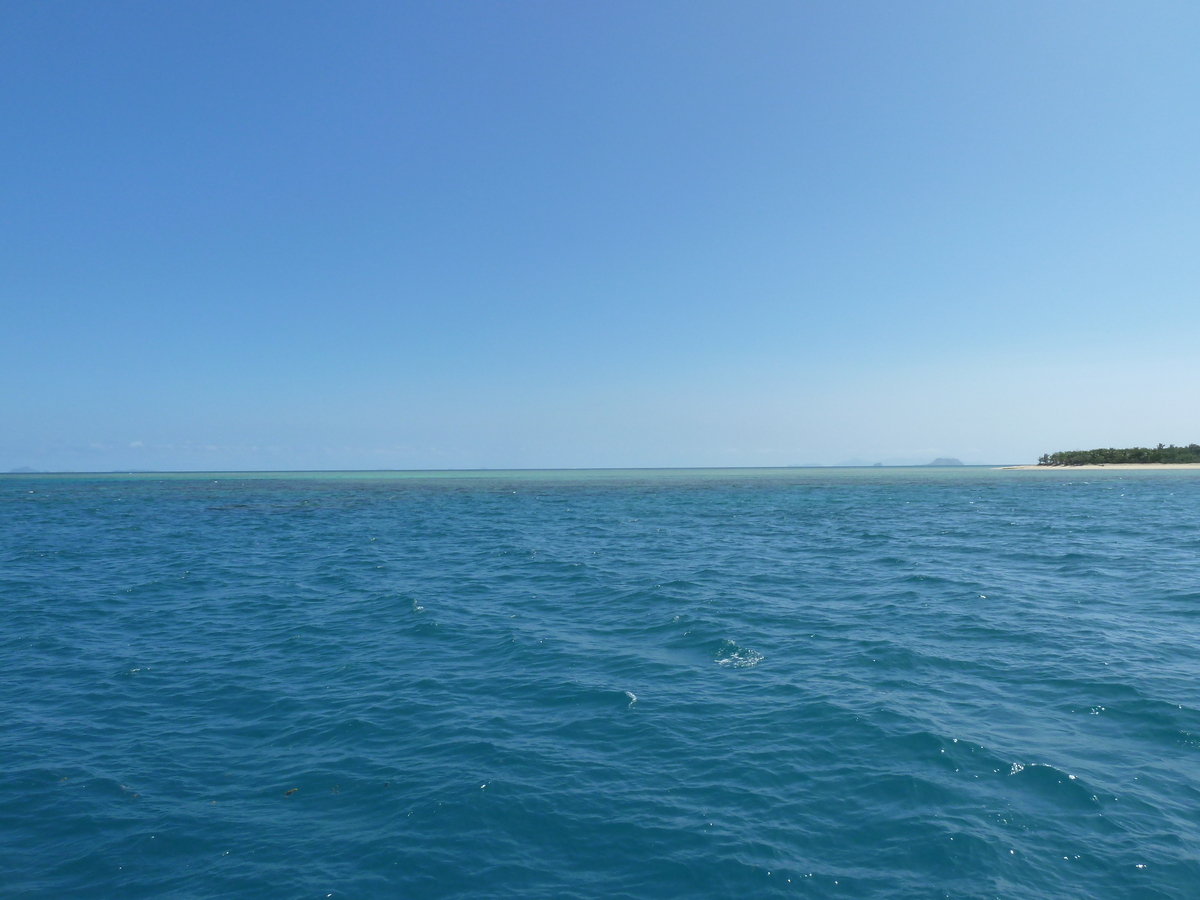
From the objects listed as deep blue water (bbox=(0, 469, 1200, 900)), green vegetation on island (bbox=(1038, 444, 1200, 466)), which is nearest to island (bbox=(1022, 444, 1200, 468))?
green vegetation on island (bbox=(1038, 444, 1200, 466))

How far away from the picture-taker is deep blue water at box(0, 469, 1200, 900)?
27.3 ft

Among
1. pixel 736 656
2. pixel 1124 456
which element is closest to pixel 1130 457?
pixel 1124 456

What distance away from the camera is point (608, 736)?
12086 mm

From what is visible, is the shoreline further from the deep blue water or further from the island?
the deep blue water

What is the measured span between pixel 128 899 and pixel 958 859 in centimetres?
1046

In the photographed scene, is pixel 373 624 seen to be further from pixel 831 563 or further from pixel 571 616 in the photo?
pixel 831 563

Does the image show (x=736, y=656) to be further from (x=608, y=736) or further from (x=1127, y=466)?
(x=1127, y=466)

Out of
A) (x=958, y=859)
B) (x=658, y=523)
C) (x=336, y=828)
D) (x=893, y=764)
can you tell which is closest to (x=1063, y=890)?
(x=958, y=859)

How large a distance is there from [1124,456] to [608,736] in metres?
207

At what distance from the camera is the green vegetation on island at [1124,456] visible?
505ft

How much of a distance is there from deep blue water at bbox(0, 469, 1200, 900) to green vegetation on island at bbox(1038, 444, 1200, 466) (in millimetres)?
172440

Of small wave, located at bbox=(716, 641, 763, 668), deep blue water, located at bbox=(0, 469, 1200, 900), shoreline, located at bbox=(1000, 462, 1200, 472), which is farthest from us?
shoreline, located at bbox=(1000, 462, 1200, 472)

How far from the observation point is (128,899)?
25.7 feet

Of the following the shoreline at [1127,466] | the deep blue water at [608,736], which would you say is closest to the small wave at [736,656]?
the deep blue water at [608,736]
